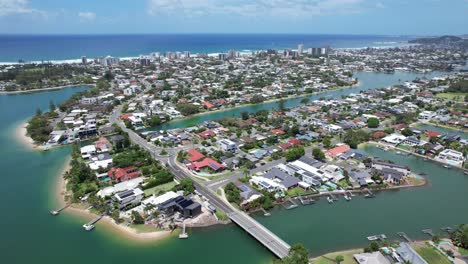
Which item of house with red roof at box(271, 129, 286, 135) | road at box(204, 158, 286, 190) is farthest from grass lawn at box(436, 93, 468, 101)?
road at box(204, 158, 286, 190)

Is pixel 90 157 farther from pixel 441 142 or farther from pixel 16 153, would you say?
pixel 441 142

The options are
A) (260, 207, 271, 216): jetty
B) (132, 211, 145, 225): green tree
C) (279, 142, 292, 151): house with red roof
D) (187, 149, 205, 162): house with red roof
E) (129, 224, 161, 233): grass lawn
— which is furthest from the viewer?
(279, 142, 292, 151): house with red roof

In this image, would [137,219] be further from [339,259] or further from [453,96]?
[453,96]

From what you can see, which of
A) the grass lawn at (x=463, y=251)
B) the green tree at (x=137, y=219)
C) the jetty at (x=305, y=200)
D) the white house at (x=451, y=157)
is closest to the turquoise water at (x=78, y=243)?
the green tree at (x=137, y=219)

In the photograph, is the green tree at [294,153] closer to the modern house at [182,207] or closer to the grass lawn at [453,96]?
the modern house at [182,207]

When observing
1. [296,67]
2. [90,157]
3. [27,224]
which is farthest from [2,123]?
[296,67]

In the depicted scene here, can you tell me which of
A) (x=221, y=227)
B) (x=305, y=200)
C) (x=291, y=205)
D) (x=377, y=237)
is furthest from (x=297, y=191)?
(x=221, y=227)

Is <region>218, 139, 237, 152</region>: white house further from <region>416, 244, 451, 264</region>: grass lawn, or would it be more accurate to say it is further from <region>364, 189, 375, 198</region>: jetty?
<region>416, 244, 451, 264</region>: grass lawn
